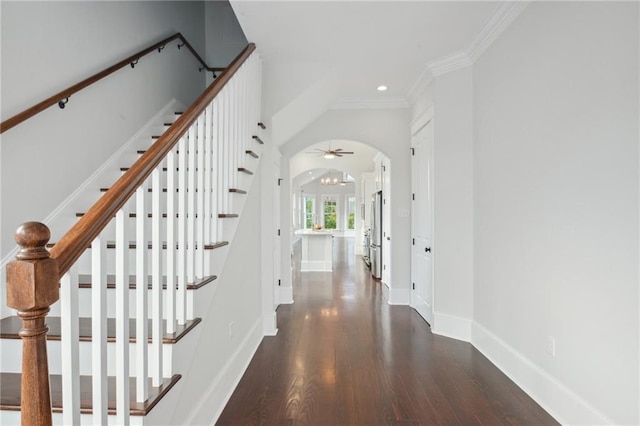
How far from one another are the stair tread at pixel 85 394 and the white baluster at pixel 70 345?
420 millimetres

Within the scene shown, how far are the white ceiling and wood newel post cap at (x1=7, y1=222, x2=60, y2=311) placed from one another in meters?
2.60

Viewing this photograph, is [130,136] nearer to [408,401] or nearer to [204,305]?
[204,305]

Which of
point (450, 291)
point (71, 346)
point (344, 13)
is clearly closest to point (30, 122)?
point (71, 346)

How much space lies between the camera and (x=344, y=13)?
9.25 ft

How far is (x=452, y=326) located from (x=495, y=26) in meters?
2.93

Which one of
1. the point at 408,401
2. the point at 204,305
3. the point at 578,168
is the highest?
the point at 578,168

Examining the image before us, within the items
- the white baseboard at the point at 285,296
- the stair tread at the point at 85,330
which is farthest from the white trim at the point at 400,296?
the stair tread at the point at 85,330

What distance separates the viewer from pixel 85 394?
1398 mm

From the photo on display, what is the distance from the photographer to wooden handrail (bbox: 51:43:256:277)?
878 mm

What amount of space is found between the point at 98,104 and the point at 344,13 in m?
2.16

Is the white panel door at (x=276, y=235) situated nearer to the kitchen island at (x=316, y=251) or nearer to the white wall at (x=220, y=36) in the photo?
the white wall at (x=220, y=36)

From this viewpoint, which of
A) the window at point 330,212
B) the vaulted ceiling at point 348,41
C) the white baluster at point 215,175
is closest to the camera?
the white baluster at point 215,175

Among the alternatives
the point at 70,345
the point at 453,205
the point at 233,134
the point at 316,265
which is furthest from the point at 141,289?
the point at 316,265

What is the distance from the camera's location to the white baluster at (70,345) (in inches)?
36.0
